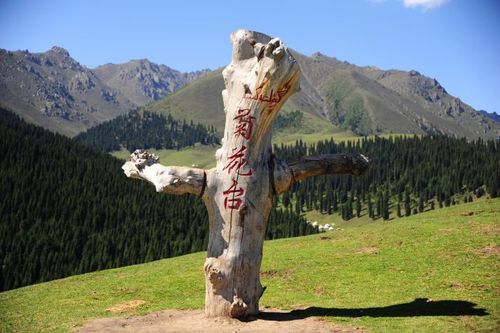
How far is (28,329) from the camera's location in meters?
14.3

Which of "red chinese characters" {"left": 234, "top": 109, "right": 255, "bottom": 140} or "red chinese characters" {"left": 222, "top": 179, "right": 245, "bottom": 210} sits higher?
"red chinese characters" {"left": 234, "top": 109, "right": 255, "bottom": 140}

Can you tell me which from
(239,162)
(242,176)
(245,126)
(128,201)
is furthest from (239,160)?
(128,201)

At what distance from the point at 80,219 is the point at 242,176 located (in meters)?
132

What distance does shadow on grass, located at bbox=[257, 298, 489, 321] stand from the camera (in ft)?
42.8

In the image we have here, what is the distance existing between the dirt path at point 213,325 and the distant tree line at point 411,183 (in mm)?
131682

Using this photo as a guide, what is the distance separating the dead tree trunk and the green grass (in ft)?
9.50

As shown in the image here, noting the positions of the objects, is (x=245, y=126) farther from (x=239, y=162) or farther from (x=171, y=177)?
(x=171, y=177)

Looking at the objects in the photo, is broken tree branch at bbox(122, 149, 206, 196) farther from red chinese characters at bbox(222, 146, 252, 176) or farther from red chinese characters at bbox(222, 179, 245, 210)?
red chinese characters at bbox(222, 146, 252, 176)

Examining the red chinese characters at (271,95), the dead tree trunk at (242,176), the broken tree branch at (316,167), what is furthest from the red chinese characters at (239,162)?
the broken tree branch at (316,167)

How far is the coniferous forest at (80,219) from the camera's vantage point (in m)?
107

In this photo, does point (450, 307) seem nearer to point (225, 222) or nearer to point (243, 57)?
point (225, 222)

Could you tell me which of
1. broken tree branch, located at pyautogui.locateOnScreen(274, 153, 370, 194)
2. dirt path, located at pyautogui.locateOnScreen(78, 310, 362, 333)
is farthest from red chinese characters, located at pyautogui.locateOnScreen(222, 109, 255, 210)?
dirt path, located at pyautogui.locateOnScreen(78, 310, 362, 333)

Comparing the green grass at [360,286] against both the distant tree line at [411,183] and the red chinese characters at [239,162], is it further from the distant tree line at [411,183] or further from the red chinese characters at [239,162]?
the distant tree line at [411,183]

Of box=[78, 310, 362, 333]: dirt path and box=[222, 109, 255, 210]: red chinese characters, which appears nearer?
box=[78, 310, 362, 333]: dirt path
